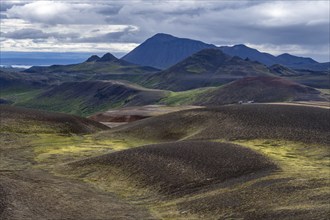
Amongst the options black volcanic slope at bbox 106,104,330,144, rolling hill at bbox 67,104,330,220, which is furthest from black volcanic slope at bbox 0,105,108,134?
rolling hill at bbox 67,104,330,220

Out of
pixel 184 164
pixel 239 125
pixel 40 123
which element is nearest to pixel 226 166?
pixel 184 164

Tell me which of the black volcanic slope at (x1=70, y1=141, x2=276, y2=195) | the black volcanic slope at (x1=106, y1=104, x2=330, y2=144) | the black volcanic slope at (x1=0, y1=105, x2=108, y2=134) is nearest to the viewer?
the black volcanic slope at (x1=70, y1=141, x2=276, y2=195)

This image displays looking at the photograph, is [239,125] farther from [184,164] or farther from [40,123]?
[40,123]

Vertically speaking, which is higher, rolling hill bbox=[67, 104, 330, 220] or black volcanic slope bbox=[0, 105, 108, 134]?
black volcanic slope bbox=[0, 105, 108, 134]

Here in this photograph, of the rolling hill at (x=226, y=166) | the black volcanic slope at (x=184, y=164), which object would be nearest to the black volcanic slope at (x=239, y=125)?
the rolling hill at (x=226, y=166)

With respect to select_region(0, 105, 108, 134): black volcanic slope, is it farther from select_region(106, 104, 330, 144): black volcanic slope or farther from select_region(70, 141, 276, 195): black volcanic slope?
select_region(70, 141, 276, 195): black volcanic slope

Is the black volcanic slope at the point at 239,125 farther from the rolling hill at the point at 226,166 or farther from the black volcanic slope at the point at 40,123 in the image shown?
the black volcanic slope at the point at 40,123
